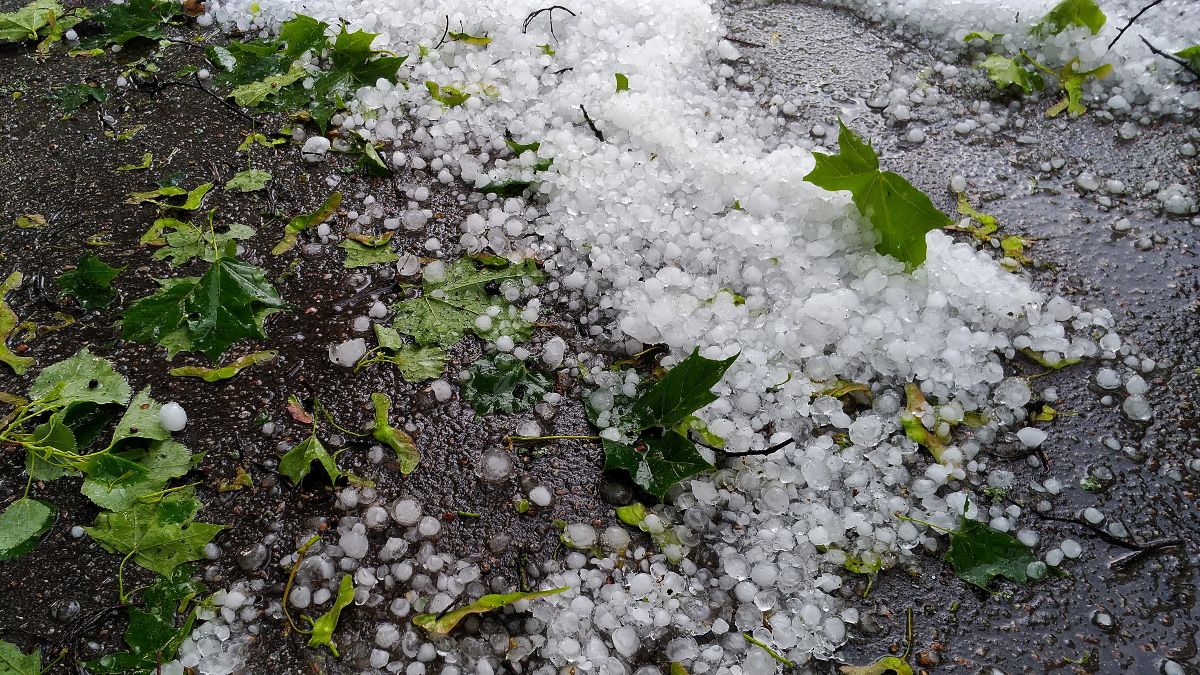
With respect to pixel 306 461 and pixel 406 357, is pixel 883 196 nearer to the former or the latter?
pixel 406 357

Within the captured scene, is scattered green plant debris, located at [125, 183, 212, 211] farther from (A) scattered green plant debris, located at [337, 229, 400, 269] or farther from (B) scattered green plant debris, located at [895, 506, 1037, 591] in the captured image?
(B) scattered green plant debris, located at [895, 506, 1037, 591]

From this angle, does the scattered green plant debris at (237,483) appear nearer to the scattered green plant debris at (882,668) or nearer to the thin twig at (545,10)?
the scattered green plant debris at (882,668)

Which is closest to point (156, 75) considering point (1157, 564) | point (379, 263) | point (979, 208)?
point (379, 263)

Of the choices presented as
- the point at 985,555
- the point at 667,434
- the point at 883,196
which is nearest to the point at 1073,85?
the point at 883,196

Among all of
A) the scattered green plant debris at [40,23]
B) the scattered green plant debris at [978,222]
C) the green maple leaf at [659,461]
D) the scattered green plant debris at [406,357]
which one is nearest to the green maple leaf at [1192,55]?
the scattered green plant debris at [978,222]

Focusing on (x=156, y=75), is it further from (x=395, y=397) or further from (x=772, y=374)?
(x=772, y=374)

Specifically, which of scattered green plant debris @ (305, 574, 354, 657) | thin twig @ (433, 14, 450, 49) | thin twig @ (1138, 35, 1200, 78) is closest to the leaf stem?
scattered green plant debris @ (305, 574, 354, 657)
